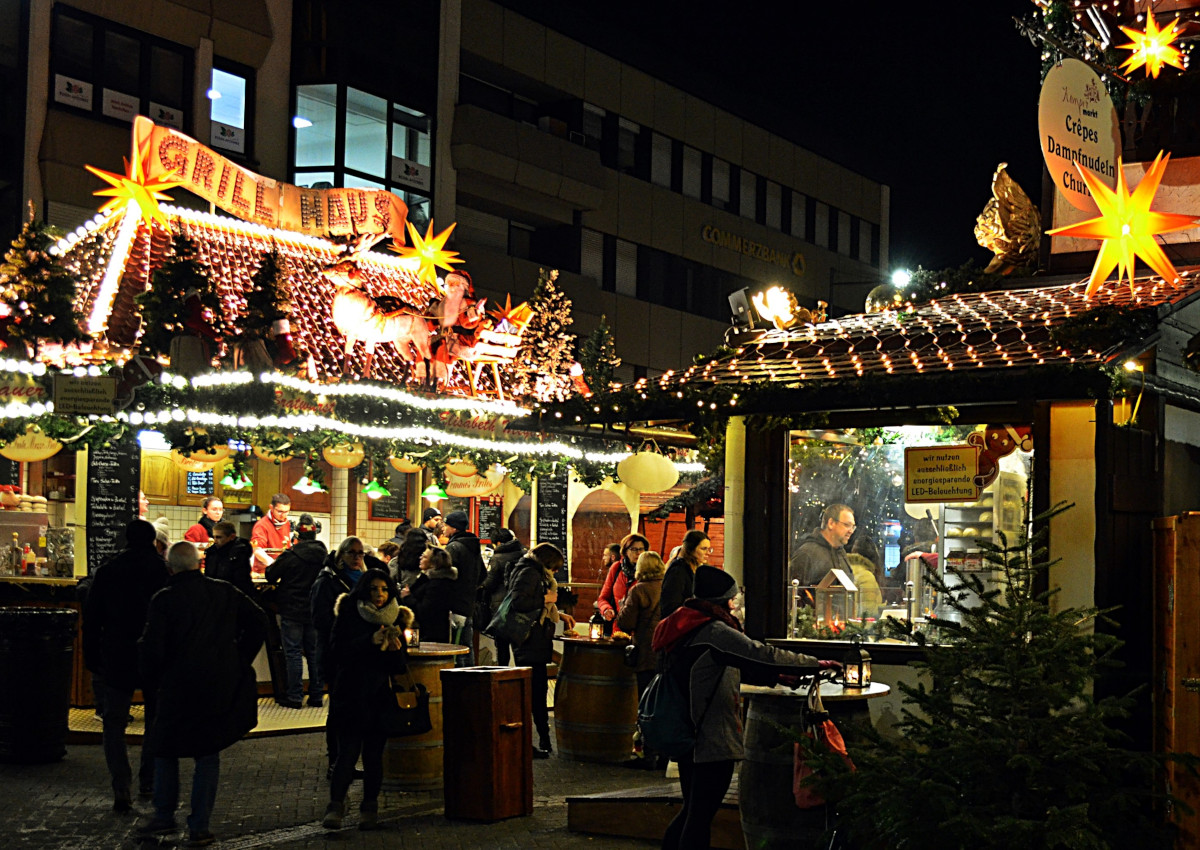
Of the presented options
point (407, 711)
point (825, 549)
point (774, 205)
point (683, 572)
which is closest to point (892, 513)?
point (825, 549)

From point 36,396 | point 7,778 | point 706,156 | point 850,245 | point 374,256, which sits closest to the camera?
point 7,778

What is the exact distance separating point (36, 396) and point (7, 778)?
423cm

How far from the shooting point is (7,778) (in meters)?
11.2

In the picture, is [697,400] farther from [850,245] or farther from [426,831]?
[850,245]

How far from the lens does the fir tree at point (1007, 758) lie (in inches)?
249

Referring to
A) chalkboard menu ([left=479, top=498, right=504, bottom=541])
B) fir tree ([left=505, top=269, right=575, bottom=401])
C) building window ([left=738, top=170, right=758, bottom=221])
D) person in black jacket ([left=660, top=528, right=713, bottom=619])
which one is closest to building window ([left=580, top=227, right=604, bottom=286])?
building window ([left=738, top=170, right=758, bottom=221])

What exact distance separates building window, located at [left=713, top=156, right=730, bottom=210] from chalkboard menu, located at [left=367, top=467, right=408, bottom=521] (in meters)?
17.1

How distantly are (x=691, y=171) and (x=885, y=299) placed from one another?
26.3 m

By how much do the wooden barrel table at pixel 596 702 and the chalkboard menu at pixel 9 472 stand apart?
10.8 metres

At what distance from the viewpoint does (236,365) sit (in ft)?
48.2

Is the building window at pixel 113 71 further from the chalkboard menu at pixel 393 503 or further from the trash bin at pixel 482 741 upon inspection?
the trash bin at pixel 482 741

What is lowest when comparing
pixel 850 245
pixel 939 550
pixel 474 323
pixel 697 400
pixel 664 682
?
pixel 664 682

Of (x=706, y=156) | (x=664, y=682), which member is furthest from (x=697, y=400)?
(x=706, y=156)

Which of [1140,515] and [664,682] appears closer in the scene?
[664,682]
